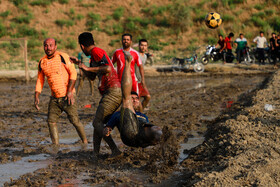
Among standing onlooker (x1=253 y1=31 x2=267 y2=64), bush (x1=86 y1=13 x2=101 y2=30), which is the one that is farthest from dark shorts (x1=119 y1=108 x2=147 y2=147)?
bush (x1=86 y1=13 x2=101 y2=30)

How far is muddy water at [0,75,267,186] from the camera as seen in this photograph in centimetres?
523

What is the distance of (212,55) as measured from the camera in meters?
22.7

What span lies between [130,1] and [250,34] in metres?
11.0

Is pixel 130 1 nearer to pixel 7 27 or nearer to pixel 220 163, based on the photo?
pixel 7 27

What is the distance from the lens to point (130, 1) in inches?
1473

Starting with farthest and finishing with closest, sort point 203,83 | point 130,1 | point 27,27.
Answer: point 130,1, point 27,27, point 203,83

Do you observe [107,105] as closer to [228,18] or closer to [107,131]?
[107,131]

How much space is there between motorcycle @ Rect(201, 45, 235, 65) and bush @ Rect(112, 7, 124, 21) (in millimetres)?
13881

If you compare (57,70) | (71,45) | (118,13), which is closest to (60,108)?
(57,70)

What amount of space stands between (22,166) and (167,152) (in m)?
1.95

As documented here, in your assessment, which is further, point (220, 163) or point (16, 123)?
point (16, 123)

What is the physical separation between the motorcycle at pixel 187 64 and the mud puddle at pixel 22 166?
50.6ft

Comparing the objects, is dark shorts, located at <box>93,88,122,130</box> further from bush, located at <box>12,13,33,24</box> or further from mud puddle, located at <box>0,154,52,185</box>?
bush, located at <box>12,13,33,24</box>

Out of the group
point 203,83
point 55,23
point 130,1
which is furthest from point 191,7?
point 203,83
